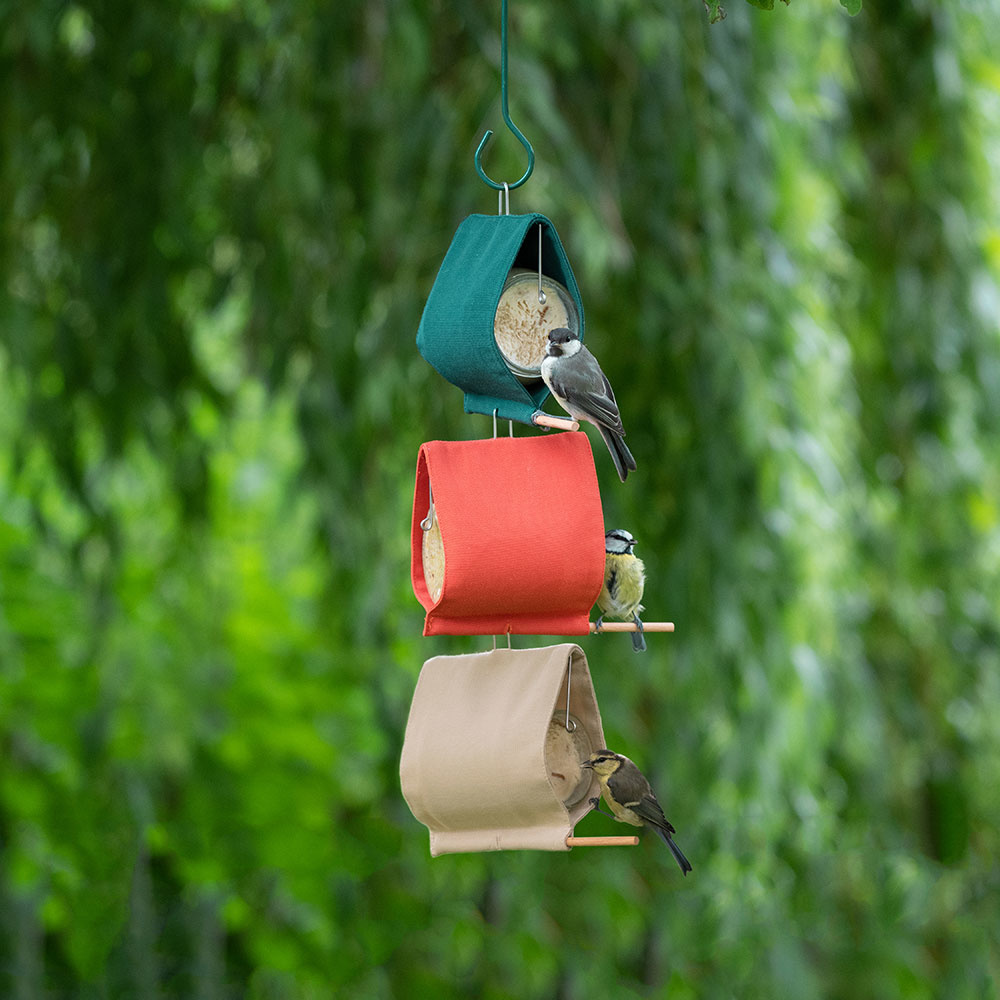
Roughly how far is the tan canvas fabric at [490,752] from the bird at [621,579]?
0.23 ft

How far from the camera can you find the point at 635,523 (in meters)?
2.18

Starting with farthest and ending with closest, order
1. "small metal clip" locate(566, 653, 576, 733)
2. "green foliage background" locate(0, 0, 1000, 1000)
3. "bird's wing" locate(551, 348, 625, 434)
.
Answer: "green foliage background" locate(0, 0, 1000, 1000), "small metal clip" locate(566, 653, 576, 733), "bird's wing" locate(551, 348, 625, 434)

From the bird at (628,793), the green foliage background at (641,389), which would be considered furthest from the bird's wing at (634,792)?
the green foliage background at (641,389)

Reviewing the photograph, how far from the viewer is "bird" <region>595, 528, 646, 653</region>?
1.31 meters

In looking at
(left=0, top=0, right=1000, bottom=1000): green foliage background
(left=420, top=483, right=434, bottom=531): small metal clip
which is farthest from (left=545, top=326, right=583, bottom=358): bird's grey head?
(left=0, top=0, right=1000, bottom=1000): green foliage background

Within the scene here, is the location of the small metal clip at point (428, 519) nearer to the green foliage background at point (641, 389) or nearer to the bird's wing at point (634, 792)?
the bird's wing at point (634, 792)

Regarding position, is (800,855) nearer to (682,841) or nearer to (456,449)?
(682,841)

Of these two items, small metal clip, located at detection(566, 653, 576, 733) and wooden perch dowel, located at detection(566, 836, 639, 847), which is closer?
wooden perch dowel, located at detection(566, 836, 639, 847)

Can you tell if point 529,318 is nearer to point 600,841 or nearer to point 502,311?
point 502,311

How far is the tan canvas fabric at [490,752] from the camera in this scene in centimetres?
120

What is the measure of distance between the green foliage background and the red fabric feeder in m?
0.77

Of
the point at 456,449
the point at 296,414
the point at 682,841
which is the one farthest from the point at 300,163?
the point at 682,841

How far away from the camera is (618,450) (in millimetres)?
1192

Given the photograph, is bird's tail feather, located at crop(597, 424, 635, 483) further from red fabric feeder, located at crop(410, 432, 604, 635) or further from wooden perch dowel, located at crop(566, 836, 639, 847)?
wooden perch dowel, located at crop(566, 836, 639, 847)
